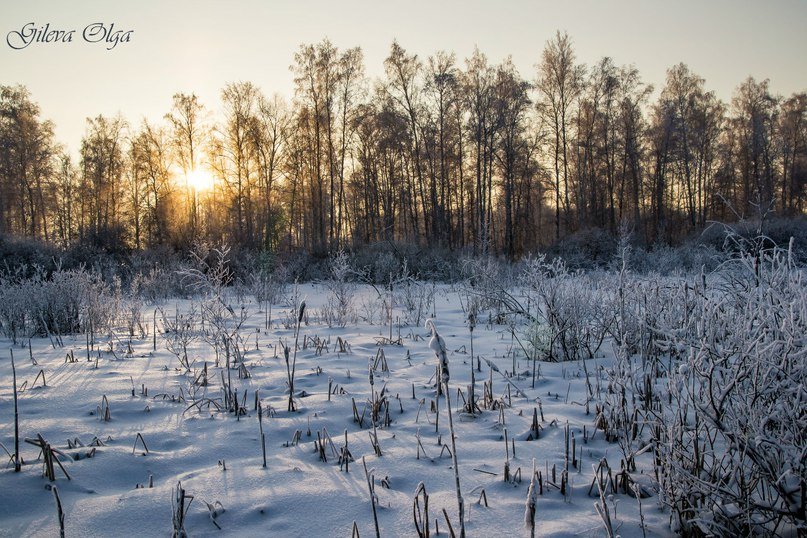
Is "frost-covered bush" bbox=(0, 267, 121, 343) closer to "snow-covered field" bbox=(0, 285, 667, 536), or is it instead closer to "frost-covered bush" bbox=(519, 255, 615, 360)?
"snow-covered field" bbox=(0, 285, 667, 536)

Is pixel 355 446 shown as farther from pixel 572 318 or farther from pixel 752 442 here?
pixel 572 318

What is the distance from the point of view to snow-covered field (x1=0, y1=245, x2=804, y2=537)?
6.11 feet

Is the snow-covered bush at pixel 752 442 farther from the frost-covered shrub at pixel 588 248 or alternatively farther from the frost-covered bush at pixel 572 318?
the frost-covered shrub at pixel 588 248

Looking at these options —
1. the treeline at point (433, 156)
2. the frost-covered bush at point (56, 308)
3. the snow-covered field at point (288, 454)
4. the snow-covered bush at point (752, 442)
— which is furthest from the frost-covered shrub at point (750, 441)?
the treeline at point (433, 156)

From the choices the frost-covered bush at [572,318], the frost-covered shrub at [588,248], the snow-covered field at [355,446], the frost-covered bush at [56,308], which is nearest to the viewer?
the snow-covered field at [355,446]

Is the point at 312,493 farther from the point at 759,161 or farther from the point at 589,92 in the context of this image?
the point at 759,161

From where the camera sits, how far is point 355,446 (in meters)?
2.65

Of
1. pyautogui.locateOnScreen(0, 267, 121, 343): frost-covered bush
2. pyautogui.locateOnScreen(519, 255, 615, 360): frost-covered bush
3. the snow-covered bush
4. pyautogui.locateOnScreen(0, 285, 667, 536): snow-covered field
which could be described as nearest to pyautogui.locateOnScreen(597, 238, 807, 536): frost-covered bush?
the snow-covered bush

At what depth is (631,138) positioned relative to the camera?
29.1m

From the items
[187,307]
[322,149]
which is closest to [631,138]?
[322,149]

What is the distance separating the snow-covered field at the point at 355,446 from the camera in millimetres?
1863

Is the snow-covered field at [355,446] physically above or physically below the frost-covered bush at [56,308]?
below

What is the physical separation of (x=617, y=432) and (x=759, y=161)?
41040 mm

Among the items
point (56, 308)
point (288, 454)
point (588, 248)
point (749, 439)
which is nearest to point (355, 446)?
point (288, 454)
